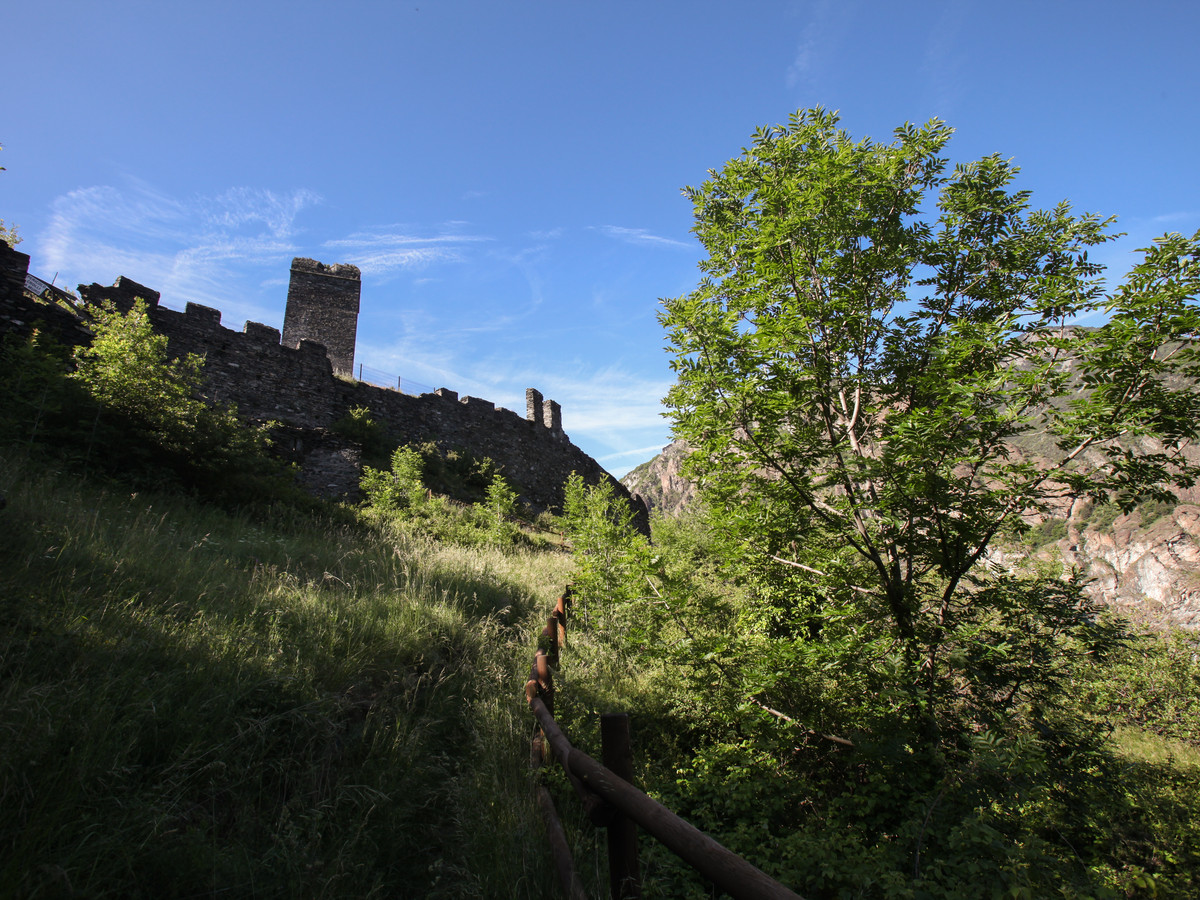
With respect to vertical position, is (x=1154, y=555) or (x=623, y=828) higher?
(x=1154, y=555)

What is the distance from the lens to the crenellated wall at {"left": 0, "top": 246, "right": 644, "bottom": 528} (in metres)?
11.4

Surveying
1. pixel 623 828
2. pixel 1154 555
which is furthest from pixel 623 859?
pixel 1154 555

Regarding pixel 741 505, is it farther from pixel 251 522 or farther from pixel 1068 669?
pixel 251 522

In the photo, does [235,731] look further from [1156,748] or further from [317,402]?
[317,402]

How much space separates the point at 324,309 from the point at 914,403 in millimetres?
23835

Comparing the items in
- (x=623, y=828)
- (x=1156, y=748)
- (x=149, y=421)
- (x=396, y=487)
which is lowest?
(x=1156, y=748)

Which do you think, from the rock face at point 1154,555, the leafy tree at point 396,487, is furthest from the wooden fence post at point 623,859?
the rock face at point 1154,555

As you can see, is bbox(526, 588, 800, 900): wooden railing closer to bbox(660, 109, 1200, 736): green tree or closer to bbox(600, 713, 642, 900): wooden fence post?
bbox(600, 713, 642, 900): wooden fence post

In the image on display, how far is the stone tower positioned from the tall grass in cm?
1863

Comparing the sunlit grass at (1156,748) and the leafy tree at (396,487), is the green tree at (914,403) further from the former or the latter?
the leafy tree at (396,487)

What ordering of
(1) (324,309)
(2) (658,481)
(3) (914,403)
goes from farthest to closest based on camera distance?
(2) (658,481) → (1) (324,309) → (3) (914,403)

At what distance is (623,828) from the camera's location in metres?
2.03

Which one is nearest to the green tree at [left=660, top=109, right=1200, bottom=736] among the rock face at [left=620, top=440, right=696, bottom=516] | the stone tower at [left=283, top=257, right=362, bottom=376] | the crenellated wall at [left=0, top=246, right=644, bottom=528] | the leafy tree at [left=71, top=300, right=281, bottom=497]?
the leafy tree at [left=71, top=300, right=281, bottom=497]

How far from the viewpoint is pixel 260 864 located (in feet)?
6.77
